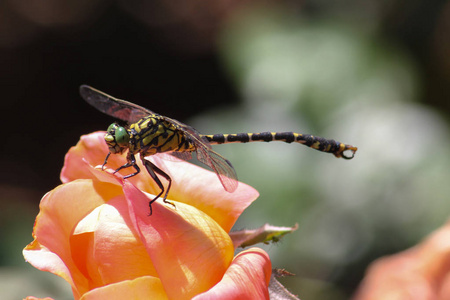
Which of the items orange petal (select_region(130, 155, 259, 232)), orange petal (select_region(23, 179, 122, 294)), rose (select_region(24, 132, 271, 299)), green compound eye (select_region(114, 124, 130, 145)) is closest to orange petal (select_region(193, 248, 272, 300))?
rose (select_region(24, 132, 271, 299))

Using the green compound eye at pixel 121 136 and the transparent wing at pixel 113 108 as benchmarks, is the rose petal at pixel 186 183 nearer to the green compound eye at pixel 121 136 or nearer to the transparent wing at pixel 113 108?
the green compound eye at pixel 121 136

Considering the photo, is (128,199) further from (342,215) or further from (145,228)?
(342,215)

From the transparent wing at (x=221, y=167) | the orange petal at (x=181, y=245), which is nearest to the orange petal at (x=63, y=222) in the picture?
the orange petal at (x=181, y=245)

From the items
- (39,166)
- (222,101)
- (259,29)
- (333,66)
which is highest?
(259,29)

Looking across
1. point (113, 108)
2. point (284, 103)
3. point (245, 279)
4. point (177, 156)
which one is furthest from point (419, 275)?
point (284, 103)

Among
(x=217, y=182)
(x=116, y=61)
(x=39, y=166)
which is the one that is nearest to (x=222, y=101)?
(x=116, y=61)

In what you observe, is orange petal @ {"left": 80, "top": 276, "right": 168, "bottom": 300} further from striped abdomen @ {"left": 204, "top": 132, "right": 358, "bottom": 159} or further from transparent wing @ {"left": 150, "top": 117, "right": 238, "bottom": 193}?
striped abdomen @ {"left": 204, "top": 132, "right": 358, "bottom": 159}

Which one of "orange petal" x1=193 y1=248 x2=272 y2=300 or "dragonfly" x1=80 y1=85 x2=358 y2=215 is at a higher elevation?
"dragonfly" x1=80 y1=85 x2=358 y2=215
